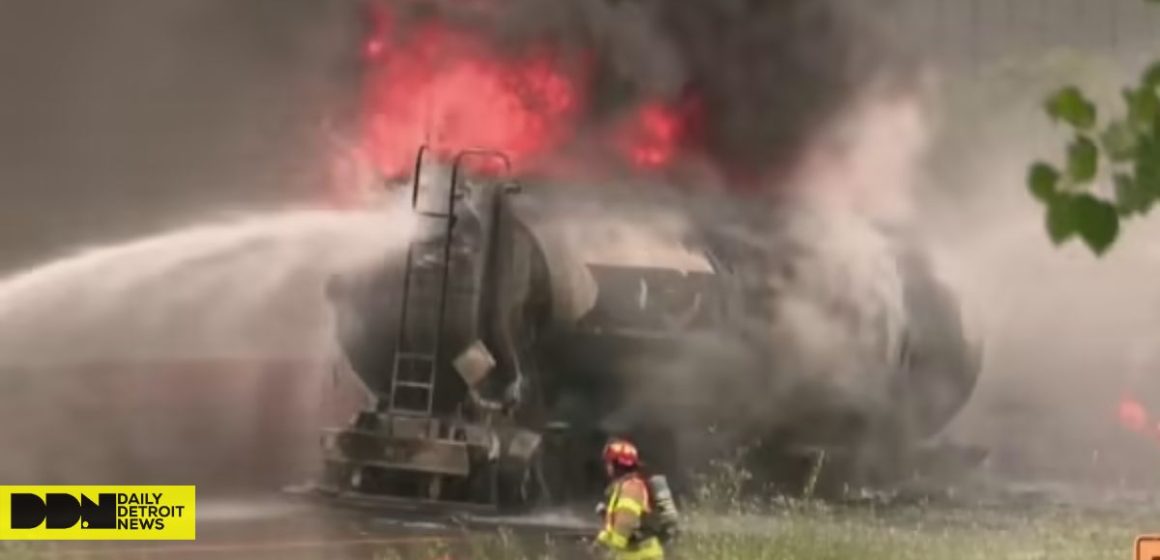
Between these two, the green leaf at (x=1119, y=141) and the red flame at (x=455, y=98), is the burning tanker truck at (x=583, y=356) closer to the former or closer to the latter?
the red flame at (x=455, y=98)

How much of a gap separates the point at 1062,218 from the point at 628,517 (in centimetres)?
149

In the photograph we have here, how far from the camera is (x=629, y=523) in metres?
3.79

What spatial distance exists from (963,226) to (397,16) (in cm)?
184

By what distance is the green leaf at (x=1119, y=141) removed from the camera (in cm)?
292

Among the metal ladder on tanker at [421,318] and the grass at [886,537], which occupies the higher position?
the metal ladder on tanker at [421,318]

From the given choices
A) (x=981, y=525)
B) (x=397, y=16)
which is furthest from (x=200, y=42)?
(x=981, y=525)

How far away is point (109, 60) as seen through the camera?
12.2 ft

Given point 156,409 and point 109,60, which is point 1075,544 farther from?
point 109,60

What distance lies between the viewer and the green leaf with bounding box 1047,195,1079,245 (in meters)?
2.78

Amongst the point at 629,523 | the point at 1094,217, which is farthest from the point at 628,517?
the point at 1094,217

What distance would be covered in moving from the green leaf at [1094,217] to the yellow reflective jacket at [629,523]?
149cm

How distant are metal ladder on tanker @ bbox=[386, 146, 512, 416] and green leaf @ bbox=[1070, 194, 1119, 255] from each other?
180 centimetres

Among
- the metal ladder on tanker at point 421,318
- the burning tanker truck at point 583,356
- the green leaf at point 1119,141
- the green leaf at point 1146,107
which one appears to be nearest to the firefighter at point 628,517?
Answer: the burning tanker truck at point 583,356

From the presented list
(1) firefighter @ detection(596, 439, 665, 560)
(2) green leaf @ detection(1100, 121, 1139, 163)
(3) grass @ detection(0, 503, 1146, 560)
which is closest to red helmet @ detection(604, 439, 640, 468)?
(1) firefighter @ detection(596, 439, 665, 560)
